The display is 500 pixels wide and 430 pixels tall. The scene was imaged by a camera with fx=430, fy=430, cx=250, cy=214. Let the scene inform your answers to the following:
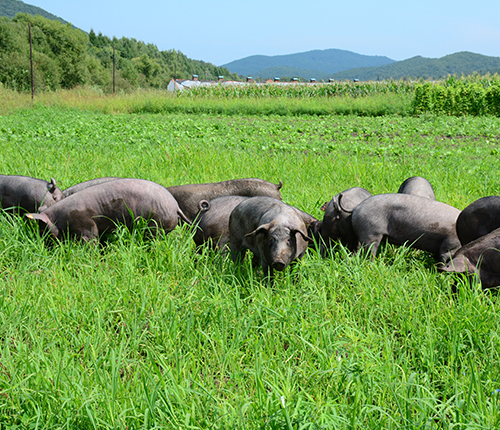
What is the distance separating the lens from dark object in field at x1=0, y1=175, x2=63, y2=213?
3.78 metres

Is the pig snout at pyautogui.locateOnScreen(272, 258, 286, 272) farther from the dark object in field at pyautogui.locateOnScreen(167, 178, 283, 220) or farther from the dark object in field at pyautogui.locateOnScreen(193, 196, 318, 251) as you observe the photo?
the dark object in field at pyautogui.locateOnScreen(167, 178, 283, 220)

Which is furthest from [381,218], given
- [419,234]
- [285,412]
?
[285,412]

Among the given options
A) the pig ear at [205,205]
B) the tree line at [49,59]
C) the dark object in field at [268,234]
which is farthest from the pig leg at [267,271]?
the tree line at [49,59]

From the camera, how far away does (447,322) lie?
2.26 m

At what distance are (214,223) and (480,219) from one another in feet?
6.34

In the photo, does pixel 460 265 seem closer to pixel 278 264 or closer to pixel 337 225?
pixel 337 225

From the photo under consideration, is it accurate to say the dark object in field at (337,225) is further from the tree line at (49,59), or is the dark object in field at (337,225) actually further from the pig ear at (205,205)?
the tree line at (49,59)

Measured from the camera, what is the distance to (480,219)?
9.50 feet

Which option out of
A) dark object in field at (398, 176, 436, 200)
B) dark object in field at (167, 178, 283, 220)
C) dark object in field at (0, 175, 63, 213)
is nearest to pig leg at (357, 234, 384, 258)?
dark object in field at (398, 176, 436, 200)

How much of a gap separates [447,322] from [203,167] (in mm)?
4075

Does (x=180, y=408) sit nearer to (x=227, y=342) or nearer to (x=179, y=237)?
(x=227, y=342)

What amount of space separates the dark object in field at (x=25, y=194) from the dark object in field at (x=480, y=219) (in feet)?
10.8

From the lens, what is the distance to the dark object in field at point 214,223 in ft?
11.3

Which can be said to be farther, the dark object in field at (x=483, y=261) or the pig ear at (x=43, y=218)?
the pig ear at (x=43, y=218)
